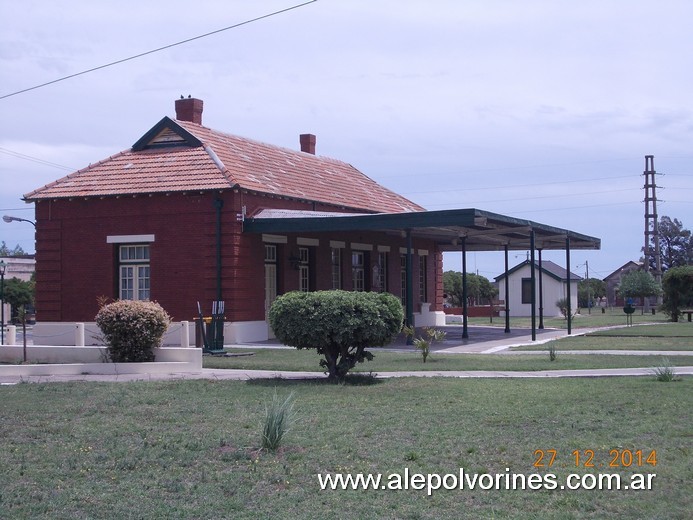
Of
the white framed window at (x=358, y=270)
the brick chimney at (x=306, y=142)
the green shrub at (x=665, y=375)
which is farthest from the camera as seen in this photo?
the brick chimney at (x=306, y=142)

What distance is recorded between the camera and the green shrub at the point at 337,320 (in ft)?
52.1

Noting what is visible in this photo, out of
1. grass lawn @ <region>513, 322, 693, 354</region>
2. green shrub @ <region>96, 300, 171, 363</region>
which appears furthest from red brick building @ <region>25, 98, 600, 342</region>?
green shrub @ <region>96, 300, 171, 363</region>

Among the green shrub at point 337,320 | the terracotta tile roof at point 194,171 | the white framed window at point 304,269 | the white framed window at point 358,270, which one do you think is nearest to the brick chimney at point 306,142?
the terracotta tile roof at point 194,171

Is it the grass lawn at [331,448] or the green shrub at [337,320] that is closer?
the grass lawn at [331,448]

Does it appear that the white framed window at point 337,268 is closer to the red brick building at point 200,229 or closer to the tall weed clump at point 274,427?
the red brick building at point 200,229

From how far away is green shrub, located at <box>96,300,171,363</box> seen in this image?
1980 cm

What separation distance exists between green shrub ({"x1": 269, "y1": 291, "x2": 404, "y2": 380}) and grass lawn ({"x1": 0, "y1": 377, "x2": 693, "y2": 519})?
1.13m

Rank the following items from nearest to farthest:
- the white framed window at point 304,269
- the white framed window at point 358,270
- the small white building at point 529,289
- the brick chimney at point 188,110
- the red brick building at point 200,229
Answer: the red brick building at point 200,229 < the white framed window at point 304,269 < the brick chimney at point 188,110 < the white framed window at point 358,270 < the small white building at point 529,289

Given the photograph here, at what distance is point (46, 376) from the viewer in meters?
19.0

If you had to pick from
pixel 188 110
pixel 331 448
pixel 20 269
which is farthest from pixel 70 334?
pixel 20 269

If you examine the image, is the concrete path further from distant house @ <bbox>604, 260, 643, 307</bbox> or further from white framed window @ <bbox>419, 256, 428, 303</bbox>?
distant house @ <bbox>604, 260, 643, 307</bbox>
